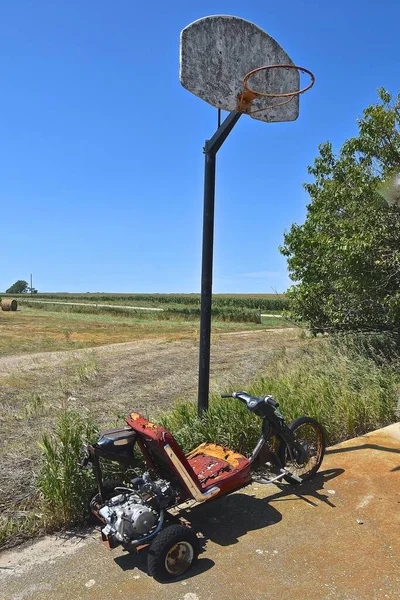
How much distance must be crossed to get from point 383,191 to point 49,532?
711cm

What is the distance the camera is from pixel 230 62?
210 inches

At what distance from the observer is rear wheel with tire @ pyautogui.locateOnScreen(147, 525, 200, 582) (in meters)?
2.98

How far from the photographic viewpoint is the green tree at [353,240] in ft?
30.3

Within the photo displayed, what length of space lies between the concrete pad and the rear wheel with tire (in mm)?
66

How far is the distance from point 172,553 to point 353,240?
7280 mm

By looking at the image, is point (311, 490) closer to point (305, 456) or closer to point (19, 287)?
point (305, 456)

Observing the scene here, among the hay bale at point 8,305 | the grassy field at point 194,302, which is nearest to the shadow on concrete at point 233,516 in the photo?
the grassy field at point 194,302

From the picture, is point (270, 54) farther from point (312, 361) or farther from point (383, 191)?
point (312, 361)

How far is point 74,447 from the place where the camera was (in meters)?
3.96

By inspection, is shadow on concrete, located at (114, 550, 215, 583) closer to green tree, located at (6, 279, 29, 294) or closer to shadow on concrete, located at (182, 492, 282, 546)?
shadow on concrete, located at (182, 492, 282, 546)

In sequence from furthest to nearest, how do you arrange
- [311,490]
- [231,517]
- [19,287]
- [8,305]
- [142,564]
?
[19,287], [8,305], [311,490], [231,517], [142,564]

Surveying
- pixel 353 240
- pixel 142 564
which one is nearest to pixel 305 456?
pixel 142 564

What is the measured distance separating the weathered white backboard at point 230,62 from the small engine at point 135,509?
3.79m

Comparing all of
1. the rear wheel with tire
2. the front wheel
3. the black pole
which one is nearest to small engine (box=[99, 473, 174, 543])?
the rear wheel with tire
